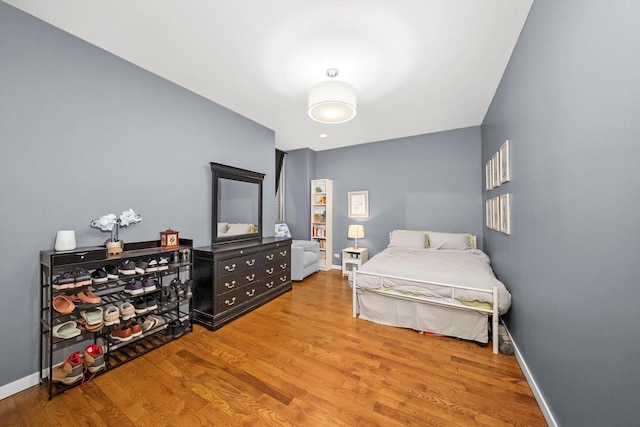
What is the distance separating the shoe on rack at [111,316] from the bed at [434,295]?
2.25 metres

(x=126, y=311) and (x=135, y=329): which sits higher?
(x=126, y=311)

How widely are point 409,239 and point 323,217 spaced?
1.92 m

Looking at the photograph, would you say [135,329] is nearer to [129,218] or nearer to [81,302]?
[81,302]

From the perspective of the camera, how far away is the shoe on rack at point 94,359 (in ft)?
5.72

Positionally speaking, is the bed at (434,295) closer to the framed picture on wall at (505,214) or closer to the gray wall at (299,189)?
the framed picture on wall at (505,214)

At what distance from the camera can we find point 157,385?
1.70 metres

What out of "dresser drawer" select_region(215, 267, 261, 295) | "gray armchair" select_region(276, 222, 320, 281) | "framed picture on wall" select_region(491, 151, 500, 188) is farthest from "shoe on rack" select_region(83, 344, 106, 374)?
"framed picture on wall" select_region(491, 151, 500, 188)

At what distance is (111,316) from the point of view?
1855 mm

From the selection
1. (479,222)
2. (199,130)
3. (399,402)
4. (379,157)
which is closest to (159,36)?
(199,130)

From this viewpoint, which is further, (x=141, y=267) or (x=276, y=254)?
(x=276, y=254)

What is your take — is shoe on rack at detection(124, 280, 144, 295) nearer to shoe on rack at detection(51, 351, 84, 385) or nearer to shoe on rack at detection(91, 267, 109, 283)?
shoe on rack at detection(91, 267, 109, 283)

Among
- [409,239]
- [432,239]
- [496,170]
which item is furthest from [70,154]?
[432,239]

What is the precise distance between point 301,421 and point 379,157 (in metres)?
4.42

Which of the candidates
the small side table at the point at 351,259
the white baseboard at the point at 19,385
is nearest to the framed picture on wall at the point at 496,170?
the small side table at the point at 351,259
